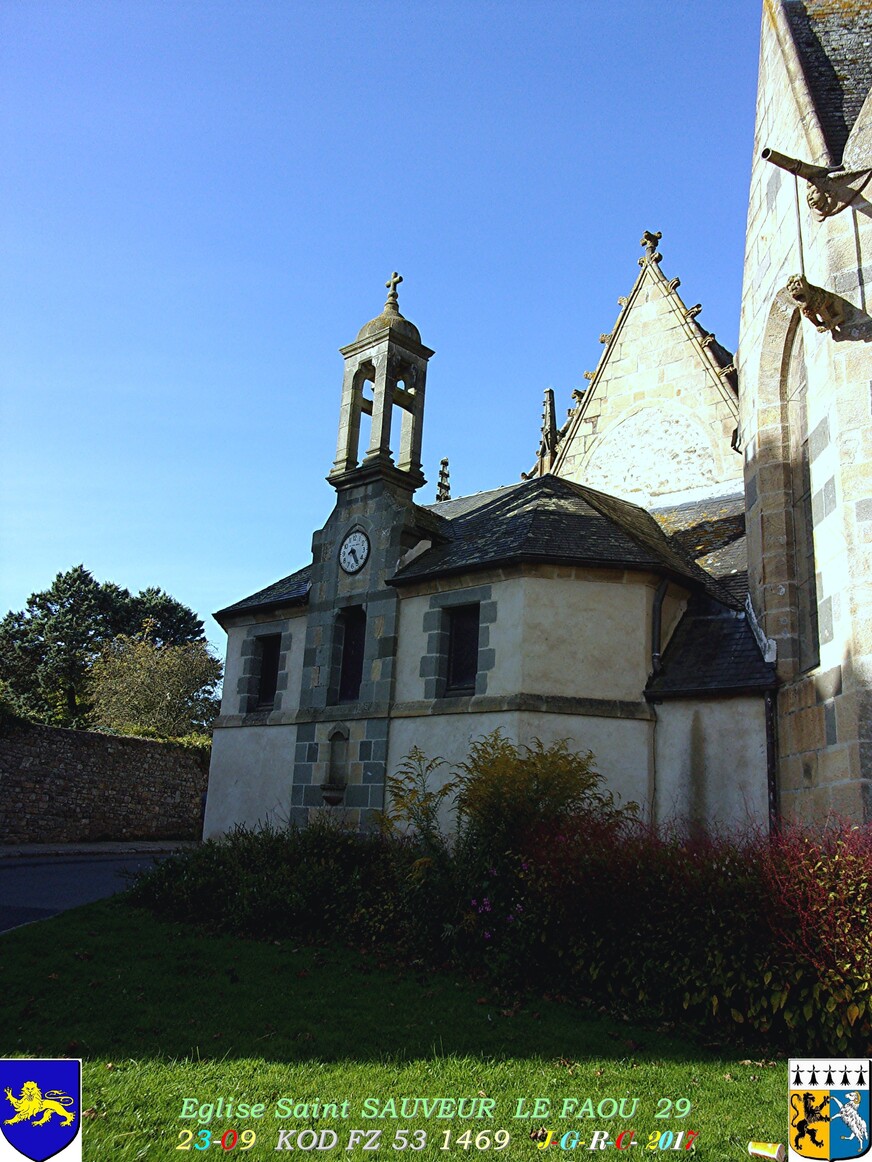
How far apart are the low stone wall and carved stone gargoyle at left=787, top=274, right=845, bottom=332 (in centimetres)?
1961

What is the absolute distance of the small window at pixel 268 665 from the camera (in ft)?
54.3

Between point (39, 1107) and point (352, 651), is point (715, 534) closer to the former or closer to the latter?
point (352, 651)

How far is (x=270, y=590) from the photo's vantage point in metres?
17.6

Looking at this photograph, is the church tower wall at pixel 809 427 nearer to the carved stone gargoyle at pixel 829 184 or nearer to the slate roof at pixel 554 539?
the carved stone gargoyle at pixel 829 184

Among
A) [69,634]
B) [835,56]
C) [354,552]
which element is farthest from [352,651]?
[69,634]

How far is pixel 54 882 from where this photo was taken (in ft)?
49.5

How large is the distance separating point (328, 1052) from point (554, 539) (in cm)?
764

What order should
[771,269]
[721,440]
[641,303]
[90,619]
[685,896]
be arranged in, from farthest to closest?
[90,619] < [641,303] < [721,440] < [771,269] < [685,896]

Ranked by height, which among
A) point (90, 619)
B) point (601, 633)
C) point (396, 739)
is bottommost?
point (396, 739)

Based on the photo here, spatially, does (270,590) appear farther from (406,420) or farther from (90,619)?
(90,619)

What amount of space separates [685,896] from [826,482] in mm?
4541

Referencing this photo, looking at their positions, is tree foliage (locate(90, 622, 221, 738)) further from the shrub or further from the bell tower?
the shrub

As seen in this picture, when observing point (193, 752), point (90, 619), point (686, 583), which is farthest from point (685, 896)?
point (90, 619)

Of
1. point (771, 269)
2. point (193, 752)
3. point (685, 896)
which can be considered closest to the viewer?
point (685, 896)
